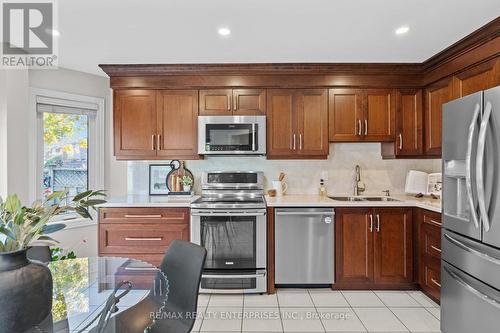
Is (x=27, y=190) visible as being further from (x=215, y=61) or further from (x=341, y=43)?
(x=341, y=43)

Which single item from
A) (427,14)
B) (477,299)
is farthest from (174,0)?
(477,299)

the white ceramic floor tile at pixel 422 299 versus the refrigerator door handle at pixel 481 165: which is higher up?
the refrigerator door handle at pixel 481 165

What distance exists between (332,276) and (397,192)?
1400mm

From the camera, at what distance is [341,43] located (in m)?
2.56

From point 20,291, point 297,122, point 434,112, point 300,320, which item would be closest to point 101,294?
point 20,291

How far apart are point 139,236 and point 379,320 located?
2.33 m

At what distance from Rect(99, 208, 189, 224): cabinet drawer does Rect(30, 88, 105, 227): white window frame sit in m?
0.78

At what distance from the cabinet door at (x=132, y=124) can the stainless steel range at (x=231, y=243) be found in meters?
0.98

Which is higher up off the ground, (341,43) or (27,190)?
(341,43)

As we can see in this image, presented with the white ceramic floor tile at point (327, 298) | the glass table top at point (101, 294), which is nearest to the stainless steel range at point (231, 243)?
the white ceramic floor tile at point (327, 298)

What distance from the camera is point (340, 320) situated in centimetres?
239

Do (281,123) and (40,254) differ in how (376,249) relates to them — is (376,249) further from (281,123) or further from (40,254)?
(40,254)

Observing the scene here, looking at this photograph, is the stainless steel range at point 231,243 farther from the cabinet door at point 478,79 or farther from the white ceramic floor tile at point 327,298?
the cabinet door at point 478,79

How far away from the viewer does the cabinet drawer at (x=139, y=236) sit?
112 inches
